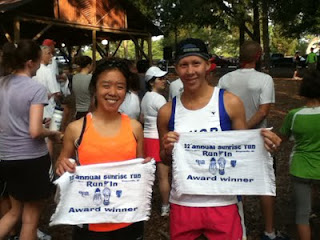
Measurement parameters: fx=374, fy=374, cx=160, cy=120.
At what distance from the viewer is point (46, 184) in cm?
333

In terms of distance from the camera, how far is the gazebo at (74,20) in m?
13.4

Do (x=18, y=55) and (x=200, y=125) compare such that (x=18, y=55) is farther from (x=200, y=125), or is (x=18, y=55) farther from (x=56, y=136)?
(x=200, y=125)

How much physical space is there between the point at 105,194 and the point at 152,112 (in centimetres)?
239

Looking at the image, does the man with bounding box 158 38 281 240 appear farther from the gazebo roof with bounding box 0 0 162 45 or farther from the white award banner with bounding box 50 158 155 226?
the gazebo roof with bounding box 0 0 162 45

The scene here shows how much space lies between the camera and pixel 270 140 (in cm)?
228

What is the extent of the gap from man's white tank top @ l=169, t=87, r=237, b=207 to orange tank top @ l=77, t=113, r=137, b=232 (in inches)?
13.5

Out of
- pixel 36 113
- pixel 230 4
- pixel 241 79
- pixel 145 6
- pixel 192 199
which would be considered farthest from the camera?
pixel 145 6

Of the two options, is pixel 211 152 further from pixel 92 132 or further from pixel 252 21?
pixel 252 21

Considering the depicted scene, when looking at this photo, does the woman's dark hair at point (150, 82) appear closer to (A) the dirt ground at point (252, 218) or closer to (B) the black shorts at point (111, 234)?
(A) the dirt ground at point (252, 218)

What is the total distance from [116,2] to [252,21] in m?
10.3

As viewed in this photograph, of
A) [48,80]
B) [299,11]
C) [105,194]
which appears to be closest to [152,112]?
[48,80]

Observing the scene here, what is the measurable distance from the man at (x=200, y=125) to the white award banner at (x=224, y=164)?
55 mm

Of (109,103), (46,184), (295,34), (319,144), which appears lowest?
(46,184)

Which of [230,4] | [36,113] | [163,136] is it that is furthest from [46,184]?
[230,4]
